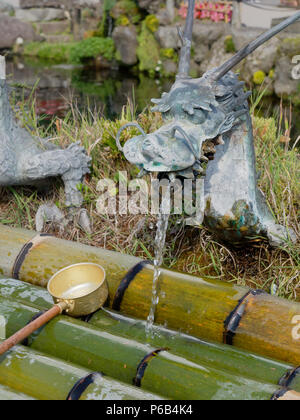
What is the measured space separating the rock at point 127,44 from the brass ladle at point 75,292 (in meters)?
10.1

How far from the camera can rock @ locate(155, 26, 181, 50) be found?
10844 mm

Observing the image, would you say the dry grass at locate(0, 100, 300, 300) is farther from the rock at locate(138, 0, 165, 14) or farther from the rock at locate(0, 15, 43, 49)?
the rock at locate(0, 15, 43, 49)

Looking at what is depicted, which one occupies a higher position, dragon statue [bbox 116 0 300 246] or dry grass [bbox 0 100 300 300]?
dragon statue [bbox 116 0 300 246]

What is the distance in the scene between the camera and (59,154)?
300 cm

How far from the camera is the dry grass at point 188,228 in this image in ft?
8.23

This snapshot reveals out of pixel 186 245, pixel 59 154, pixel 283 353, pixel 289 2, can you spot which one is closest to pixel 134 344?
pixel 283 353

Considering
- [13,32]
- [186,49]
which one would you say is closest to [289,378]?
[186,49]

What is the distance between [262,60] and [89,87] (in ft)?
10.2

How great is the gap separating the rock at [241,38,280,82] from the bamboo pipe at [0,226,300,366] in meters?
7.36

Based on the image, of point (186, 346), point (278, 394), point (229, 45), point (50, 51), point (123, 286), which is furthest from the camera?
point (50, 51)

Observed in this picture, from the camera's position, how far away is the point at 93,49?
1214cm

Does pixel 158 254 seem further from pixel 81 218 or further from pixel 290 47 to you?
pixel 290 47

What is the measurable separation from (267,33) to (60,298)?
48.6 inches

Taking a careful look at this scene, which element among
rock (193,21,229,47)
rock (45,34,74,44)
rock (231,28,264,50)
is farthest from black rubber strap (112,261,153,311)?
rock (45,34,74,44)
